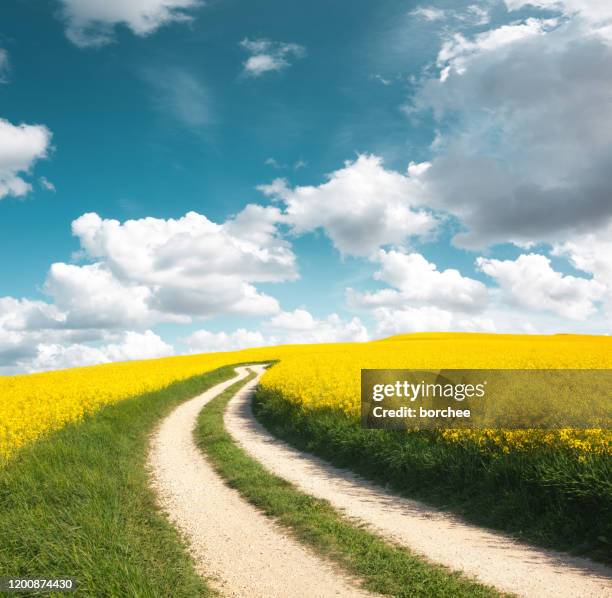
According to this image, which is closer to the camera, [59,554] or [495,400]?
[59,554]

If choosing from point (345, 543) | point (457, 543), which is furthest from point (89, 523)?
point (457, 543)

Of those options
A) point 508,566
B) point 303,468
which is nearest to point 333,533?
point 508,566

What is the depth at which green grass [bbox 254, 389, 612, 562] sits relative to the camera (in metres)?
7.59

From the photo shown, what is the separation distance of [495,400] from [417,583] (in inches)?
301

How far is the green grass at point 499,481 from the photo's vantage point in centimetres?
759

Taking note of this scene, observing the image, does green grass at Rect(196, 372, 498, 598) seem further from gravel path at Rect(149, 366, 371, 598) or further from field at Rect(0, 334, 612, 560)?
field at Rect(0, 334, 612, 560)

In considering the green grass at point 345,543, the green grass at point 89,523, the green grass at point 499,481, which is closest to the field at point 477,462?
the green grass at point 499,481

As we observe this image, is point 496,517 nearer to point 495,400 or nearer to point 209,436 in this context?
point 495,400

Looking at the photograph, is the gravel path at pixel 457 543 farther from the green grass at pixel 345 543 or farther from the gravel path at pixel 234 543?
the gravel path at pixel 234 543

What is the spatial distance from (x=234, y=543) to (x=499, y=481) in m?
5.14

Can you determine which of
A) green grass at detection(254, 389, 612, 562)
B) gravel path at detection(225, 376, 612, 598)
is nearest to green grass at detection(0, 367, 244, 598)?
gravel path at detection(225, 376, 612, 598)

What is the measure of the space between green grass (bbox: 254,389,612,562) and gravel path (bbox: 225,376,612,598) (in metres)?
0.37

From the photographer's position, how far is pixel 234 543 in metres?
8.16

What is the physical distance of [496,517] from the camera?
857 cm
